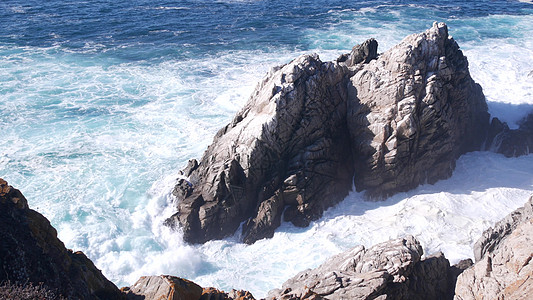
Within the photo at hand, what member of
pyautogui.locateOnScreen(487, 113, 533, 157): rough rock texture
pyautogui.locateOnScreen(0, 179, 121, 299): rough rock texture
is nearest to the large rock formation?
pyautogui.locateOnScreen(487, 113, 533, 157): rough rock texture

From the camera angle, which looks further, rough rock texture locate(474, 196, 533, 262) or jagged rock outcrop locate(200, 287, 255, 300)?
rough rock texture locate(474, 196, 533, 262)

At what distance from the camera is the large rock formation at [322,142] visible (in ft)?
67.7

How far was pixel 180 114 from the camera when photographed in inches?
1245

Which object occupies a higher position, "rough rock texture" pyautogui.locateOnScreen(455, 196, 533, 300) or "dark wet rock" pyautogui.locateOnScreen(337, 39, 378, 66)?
"dark wet rock" pyautogui.locateOnScreen(337, 39, 378, 66)

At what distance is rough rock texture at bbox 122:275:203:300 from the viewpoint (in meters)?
11.1

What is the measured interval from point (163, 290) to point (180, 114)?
71.3 feet

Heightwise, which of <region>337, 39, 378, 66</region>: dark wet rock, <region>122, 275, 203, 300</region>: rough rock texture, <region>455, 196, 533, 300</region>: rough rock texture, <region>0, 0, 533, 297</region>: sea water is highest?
<region>337, 39, 378, 66</region>: dark wet rock

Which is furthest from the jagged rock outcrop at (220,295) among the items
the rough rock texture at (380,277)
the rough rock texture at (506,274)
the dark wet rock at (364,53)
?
the dark wet rock at (364,53)

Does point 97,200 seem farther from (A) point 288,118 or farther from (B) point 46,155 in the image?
(A) point 288,118

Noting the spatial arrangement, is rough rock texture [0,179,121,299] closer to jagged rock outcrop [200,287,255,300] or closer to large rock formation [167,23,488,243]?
jagged rock outcrop [200,287,255,300]

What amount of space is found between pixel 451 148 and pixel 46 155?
Answer: 81.8ft

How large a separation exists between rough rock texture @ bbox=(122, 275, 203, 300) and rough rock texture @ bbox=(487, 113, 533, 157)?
71.9ft

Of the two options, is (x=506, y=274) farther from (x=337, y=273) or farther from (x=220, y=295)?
(x=220, y=295)

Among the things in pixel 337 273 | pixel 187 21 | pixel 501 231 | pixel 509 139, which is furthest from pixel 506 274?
pixel 187 21
